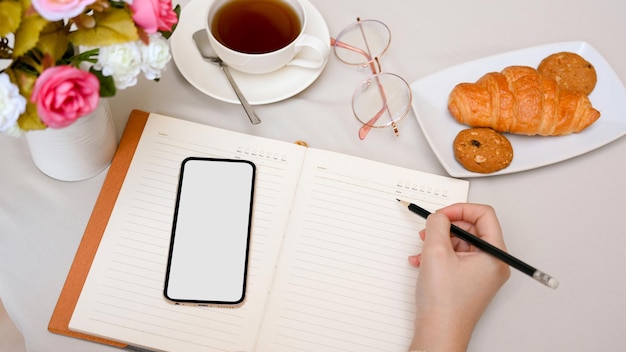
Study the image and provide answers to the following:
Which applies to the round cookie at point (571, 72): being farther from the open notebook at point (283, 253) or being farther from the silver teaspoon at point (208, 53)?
the silver teaspoon at point (208, 53)

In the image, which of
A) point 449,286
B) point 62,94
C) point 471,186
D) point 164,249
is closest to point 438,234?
point 449,286

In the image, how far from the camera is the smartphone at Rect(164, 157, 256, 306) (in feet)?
2.48

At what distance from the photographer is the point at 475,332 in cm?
79

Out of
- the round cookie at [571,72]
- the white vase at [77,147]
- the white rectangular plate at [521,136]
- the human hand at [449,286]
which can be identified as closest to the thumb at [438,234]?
the human hand at [449,286]

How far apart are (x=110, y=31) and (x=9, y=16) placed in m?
0.09

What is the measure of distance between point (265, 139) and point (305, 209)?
0.42ft

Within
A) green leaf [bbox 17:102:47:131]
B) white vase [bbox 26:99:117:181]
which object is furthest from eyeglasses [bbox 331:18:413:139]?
green leaf [bbox 17:102:47:131]

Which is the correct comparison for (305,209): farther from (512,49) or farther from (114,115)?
(512,49)

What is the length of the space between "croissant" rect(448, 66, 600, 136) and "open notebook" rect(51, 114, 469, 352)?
0.11 meters

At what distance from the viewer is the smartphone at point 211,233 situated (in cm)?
76

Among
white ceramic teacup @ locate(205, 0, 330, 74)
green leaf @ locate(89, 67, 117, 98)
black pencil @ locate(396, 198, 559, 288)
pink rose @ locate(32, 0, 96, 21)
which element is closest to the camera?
pink rose @ locate(32, 0, 96, 21)

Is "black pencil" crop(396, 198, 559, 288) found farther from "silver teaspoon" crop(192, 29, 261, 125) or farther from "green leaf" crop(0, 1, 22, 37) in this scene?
"green leaf" crop(0, 1, 22, 37)

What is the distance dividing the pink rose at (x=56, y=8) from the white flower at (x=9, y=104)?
77mm

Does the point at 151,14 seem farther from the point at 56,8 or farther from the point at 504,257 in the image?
the point at 504,257
